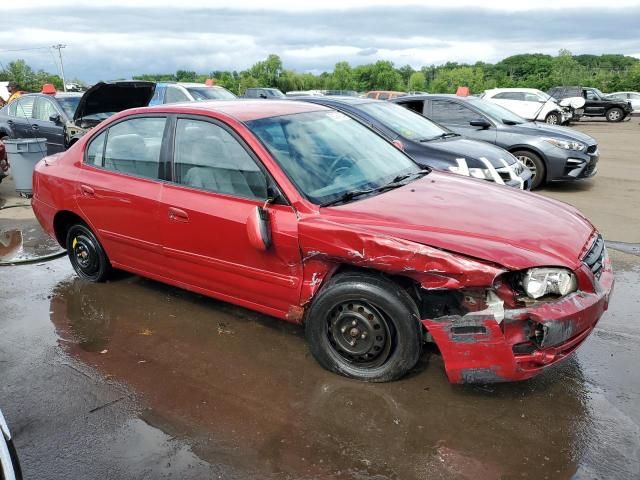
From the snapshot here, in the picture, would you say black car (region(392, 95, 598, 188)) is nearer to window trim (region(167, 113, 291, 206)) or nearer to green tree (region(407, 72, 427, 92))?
window trim (region(167, 113, 291, 206))

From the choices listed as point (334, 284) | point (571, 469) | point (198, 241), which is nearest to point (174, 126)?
point (198, 241)

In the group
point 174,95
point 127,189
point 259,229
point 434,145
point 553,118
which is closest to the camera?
point 259,229

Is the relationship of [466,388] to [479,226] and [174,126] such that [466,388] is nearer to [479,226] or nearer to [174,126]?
[479,226]

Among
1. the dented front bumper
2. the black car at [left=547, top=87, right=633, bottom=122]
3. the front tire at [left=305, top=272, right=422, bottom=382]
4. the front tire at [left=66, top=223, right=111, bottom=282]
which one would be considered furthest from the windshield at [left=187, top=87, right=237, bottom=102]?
the black car at [left=547, top=87, right=633, bottom=122]

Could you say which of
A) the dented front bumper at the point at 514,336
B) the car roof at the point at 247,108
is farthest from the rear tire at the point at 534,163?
the dented front bumper at the point at 514,336

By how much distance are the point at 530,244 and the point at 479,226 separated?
0.95 feet

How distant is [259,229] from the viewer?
10.9 feet

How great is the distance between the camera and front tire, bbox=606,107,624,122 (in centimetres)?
2702

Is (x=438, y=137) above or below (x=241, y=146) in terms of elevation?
below

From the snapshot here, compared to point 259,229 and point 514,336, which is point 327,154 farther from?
point 514,336

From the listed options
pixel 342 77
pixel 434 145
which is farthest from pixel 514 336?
pixel 342 77

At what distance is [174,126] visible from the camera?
4.05m

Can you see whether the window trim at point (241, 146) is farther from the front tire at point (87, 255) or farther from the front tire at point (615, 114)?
the front tire at point (615, 114)

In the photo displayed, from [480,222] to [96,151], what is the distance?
3246 mm
